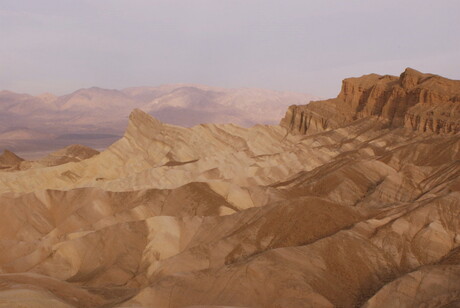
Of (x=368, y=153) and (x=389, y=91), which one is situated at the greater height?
(x=389, y=91)

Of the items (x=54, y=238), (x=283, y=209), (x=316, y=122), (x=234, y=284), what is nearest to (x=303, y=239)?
(x=283, y=209)

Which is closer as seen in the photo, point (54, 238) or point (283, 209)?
point (283, 209)

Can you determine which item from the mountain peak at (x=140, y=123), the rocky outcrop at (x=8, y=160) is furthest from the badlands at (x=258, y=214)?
the rocky outcrop at (x=8, y=160)

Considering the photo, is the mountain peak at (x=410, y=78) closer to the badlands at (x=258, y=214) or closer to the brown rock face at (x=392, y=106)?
the brown rock face at (x=392, y=106)

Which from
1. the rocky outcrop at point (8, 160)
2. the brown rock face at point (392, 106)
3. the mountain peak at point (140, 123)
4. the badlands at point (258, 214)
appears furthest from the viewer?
the rocky outcrop at point (8, 160)

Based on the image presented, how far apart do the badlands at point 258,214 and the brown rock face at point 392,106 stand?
0.22m

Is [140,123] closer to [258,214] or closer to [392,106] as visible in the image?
[392,106]

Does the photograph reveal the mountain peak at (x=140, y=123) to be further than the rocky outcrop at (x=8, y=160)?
No

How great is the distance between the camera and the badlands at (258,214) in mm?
24688

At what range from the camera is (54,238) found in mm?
39688

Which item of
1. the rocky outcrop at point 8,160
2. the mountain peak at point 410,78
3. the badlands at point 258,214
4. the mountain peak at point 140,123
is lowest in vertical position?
the rocky outcrop at point 8,160

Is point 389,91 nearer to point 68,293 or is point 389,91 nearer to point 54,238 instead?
point 54,238

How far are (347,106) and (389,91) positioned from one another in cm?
678

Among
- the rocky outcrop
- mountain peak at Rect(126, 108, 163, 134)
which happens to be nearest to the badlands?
mountain peak at Rect(126, 108, 163, 134)
